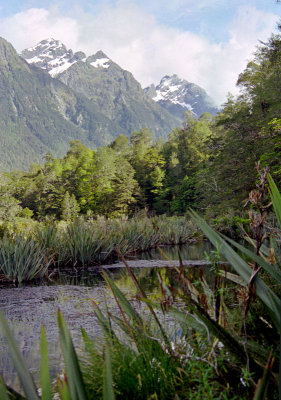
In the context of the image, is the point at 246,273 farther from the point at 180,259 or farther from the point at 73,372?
the point at 73,372

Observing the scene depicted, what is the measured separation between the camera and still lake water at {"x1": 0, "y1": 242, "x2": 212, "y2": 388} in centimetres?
205

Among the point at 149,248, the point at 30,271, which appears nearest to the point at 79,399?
the point at 30,271

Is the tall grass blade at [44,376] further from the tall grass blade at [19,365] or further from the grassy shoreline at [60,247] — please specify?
the grassy shoreline at [60,247]

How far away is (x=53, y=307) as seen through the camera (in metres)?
3.41

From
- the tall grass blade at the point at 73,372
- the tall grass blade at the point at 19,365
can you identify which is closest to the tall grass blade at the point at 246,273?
the tall grass blade at the point at 73,372

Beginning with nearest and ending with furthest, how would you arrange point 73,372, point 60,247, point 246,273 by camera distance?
point 73,372
point 246,273
point 60,247

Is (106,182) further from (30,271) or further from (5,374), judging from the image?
(5,374)

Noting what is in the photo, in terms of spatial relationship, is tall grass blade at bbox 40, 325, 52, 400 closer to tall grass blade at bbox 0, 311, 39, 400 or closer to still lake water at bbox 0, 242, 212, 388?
tall grass blade at bbox 0, 311, 39, 400

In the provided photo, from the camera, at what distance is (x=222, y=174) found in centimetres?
1688

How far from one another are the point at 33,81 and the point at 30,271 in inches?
8550

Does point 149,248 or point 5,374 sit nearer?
point 5,374

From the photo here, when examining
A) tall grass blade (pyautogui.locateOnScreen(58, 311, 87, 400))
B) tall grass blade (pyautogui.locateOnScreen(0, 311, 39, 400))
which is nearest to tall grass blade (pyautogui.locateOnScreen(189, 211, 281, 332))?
tall grass blade (pyautogui.locateOnScreen(58, 311, 87, 400))

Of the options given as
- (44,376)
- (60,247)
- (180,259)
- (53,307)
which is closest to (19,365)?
(44,376)

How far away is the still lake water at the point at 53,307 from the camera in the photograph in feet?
6.73
